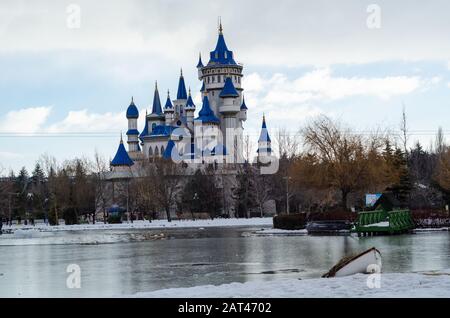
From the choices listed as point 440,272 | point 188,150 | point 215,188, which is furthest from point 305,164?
point 188,150

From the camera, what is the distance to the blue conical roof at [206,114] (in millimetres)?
101938

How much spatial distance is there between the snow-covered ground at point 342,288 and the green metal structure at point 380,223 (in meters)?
18.4

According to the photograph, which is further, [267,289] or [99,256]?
[99,256]

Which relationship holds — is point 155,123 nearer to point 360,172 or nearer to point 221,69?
point 221,69

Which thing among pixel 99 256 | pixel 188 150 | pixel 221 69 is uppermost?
pixel 221 69

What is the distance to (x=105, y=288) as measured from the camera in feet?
48.2

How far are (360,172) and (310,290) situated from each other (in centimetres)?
3179

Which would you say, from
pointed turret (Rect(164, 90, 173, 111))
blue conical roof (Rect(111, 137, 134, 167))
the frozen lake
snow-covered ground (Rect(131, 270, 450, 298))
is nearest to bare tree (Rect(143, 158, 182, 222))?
blue conical roof (Rect(111, 137, 134, 167))

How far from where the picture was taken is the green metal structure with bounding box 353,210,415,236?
31.9m

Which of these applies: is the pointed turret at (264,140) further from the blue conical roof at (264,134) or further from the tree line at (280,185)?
the tree line at (280,185)

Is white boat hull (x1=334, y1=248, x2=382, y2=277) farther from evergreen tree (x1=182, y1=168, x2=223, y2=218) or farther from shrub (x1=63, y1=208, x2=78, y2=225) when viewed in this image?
evergreen tree (x1=182, y1=168, x2=223, y2=218)

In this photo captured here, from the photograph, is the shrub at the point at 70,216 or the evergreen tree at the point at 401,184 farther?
the shrub at the point at 70,216

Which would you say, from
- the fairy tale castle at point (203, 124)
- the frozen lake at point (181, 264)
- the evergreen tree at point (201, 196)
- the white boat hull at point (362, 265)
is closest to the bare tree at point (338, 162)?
the frozen lake at point (181, 264)
